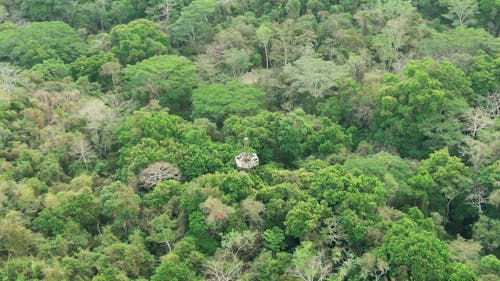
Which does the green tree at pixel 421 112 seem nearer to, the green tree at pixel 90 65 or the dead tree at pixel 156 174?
the dead tree at pixel 156 174

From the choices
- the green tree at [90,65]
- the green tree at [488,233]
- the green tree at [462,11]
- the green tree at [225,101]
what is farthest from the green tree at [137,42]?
the green tree at [488,233]

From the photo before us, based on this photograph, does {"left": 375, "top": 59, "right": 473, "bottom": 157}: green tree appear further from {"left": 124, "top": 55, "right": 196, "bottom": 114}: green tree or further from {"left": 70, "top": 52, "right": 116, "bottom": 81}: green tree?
{"left": 70, "top": 52, "right": 116, "bottom": 81}: green tree

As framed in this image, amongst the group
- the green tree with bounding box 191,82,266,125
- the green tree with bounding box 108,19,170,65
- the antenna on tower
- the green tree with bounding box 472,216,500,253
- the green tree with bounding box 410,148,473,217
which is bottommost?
the green tree with bounding box 472,216,500,253

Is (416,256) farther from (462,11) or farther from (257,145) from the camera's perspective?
(462,11)

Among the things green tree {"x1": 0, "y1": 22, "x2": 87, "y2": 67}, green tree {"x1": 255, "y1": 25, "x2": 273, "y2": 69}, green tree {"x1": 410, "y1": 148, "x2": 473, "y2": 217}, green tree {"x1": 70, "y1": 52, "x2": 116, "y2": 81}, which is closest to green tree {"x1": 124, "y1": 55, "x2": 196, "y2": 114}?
green tree {"x1": 70, "y1": 52, "x2": 116, "y2": 81}

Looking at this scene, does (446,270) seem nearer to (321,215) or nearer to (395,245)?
(395,245)

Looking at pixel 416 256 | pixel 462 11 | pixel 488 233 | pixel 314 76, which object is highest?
pixel 462 11

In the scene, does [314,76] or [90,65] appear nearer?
[314,76]

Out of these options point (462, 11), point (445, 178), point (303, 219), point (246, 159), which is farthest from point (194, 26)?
point (303, 219)
